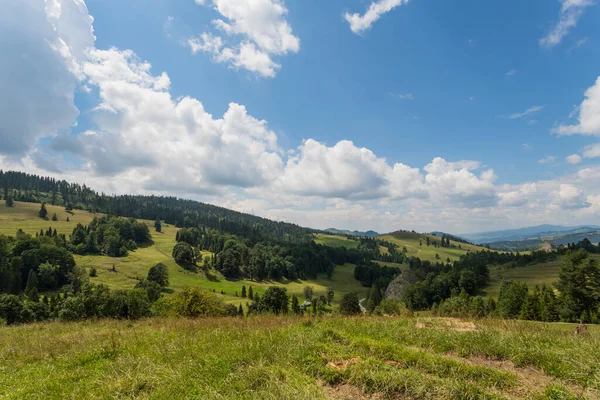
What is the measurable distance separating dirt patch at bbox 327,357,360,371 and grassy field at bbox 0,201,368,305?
95.9m

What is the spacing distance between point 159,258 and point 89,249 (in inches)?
1398

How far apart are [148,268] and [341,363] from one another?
13905 cm

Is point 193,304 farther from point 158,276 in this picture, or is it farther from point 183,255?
point 183,255

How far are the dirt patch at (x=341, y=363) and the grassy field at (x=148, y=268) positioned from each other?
95.9 meters

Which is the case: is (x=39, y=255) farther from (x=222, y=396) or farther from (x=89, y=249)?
(x=222, y=396)

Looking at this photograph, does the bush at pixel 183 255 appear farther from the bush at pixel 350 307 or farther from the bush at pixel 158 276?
the bush at pixel 350 307

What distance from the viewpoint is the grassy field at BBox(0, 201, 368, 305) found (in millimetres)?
107750

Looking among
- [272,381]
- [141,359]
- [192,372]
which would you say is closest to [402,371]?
[272,381]

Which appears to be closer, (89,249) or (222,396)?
(222,396)

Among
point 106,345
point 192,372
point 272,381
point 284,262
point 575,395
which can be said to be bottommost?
point 284,262

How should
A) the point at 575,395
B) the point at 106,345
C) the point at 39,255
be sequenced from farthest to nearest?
the point at 39,255 < the point at 106,345 < the point at 575,395

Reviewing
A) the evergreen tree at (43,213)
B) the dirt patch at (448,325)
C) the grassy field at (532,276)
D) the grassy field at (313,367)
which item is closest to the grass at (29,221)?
the evergreen tree at (43,213)

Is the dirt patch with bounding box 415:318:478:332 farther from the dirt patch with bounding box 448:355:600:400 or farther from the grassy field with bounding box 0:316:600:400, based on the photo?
the dirt patch with bounding box 448:355:600:400

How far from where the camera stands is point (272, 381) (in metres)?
5.93
